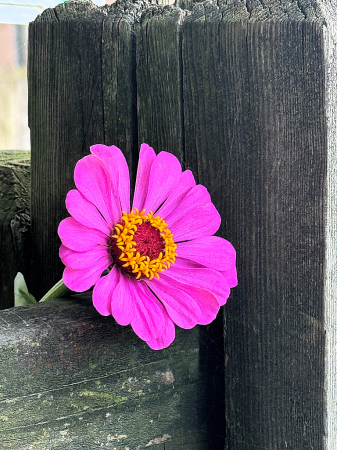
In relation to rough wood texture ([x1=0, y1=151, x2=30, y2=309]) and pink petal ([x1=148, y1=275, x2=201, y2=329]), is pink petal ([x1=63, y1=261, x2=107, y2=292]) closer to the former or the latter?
pink petal ([x1=148, y1=275, x2=201, y2=329])

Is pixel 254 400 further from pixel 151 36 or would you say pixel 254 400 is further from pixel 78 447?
pixel 151 36

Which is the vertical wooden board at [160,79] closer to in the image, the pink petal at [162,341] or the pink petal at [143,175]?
the pink petal at [143,175]

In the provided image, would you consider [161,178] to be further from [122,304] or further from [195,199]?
[122,304]

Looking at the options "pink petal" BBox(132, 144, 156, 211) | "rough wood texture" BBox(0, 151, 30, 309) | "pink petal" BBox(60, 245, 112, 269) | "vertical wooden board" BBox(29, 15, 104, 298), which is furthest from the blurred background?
"pink petal" BBox(60, 245, 112, 269)

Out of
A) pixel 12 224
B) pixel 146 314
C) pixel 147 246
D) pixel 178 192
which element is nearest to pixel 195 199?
pixel 178 192

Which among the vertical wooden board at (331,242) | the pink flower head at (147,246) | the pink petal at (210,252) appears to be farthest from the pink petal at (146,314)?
the vertical wooden board at (331,242)

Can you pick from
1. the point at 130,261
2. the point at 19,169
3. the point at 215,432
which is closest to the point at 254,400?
the point at 215,432
